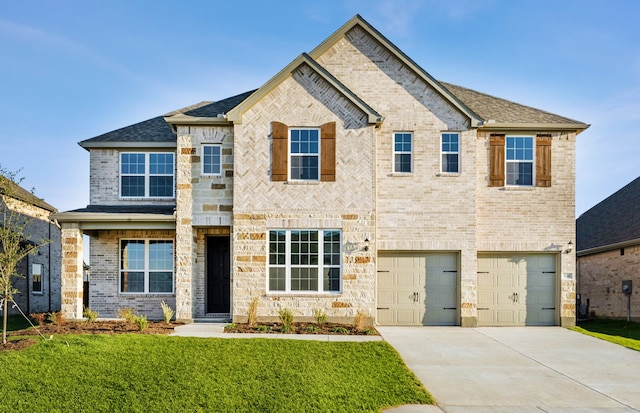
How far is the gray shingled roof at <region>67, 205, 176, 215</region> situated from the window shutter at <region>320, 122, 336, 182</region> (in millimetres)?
4969

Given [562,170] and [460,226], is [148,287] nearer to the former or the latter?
[460,226]

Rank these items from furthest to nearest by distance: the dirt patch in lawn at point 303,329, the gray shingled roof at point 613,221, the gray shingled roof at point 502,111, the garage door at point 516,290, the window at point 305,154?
1. the gray shingled roof at point 613,221
2. the gray shingled roof at point 502,111
3. the garage door at point 516,290
4. the window at point 305,154
5. the dirt patch in lawn at point 303,329

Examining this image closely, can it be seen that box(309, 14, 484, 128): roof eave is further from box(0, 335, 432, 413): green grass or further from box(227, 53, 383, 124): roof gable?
box(0, 335, 432, 413): green grass

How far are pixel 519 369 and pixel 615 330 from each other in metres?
8.48

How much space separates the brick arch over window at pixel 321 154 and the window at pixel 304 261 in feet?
5.45

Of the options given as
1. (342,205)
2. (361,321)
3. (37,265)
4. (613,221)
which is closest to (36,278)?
(37,265)

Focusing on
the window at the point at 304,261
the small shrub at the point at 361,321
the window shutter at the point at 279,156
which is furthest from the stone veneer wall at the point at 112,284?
the small shrub at the point at 361,321

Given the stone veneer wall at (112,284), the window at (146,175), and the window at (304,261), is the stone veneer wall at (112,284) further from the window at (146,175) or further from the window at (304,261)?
the window at (304,261)

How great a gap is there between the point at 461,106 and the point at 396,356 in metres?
8.27

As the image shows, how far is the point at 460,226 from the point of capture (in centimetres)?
1585

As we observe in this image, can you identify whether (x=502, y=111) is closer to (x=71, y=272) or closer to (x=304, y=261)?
(x=304, y=261)

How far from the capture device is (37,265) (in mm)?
21719

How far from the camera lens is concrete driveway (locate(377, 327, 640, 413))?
28.2 ft

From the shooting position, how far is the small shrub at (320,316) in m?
14.6
